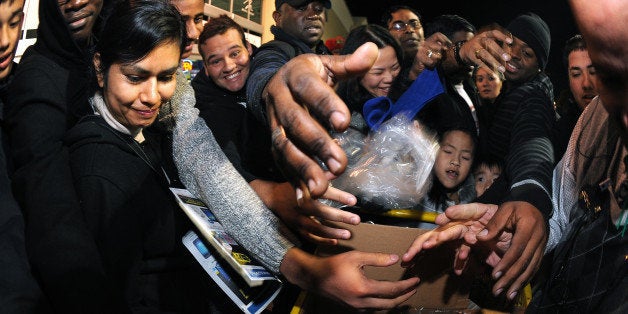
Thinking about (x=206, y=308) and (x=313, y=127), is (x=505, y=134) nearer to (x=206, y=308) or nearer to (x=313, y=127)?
(x=206, y=308)

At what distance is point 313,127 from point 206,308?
1242 mm

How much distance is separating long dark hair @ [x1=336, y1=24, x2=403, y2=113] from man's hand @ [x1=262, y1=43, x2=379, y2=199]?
1.50 metres

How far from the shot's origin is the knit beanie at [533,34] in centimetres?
230

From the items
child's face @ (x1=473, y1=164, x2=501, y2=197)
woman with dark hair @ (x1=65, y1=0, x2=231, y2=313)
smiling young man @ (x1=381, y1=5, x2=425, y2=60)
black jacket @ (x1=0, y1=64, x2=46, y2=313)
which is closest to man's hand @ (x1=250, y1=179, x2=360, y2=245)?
woman with dark hair @ (x1=65, y1=0, x2=231, y2=313)

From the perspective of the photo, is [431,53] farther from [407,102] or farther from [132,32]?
[132,32]

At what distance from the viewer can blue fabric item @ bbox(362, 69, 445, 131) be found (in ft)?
6.76

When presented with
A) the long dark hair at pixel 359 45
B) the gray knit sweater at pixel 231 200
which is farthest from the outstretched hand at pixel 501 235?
the long dark hair at pixel 359 45

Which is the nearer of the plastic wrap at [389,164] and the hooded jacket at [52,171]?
the hooded jacket at [52,171]

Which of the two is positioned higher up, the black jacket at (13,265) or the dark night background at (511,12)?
the black jacket at (13,265)

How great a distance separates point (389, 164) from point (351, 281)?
486 mm

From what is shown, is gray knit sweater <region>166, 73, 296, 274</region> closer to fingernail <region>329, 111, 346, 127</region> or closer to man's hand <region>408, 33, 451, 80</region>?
fingernail <region>329, 111, 346, 127</region>

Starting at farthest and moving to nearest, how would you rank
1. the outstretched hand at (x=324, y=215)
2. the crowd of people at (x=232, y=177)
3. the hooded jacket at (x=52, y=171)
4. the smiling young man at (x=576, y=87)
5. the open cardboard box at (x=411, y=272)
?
the smiling young man at (x=576, y=87)
the open cardboard box at (x=411, y=272)
the hooded jacket at (x=52, y=171)
the crowd of people at (x=232, y=177)
the outstretched hand at (x=324, y=215)

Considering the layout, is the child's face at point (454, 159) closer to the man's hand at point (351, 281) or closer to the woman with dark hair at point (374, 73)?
the woman with dark hair at point (374, 73)

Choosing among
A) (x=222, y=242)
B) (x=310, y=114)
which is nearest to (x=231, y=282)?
(x=222, y=242)
